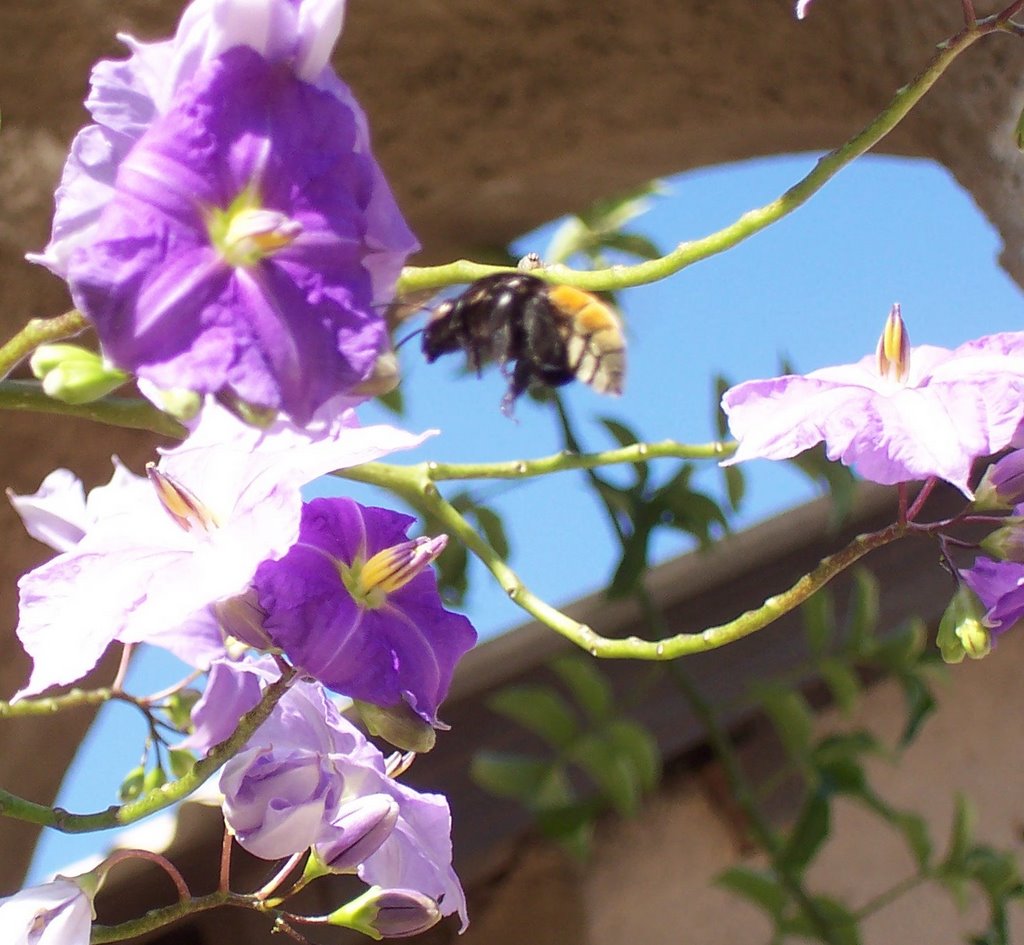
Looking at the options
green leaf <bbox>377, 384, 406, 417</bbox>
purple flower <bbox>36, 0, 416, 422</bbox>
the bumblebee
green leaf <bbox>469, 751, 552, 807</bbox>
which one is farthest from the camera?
green leaf <bbox>377, 384, 406, 417</bbox>

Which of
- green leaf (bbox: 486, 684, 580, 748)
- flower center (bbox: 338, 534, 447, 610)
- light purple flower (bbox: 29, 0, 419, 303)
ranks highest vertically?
light purple flower (bbox: 29, 0, 419, 303)

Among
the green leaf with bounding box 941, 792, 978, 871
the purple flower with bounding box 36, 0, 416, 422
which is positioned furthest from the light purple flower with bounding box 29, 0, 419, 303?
the green leaf with bounding box 941, 792, 978, 871

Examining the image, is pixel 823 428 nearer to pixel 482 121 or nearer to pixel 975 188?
pixel 975 188

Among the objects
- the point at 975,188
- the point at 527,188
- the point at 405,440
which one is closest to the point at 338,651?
the point at 405,440

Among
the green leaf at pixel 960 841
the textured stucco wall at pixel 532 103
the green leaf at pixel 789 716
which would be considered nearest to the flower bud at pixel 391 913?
the textured stucco wall at pixel 532 103

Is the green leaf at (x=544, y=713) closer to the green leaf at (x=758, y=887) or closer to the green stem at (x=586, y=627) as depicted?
the green leaf at (x=758, y=887)

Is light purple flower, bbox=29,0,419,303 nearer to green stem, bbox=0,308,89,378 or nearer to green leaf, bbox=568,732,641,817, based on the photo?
green stem, bbox=0,308,89,378
